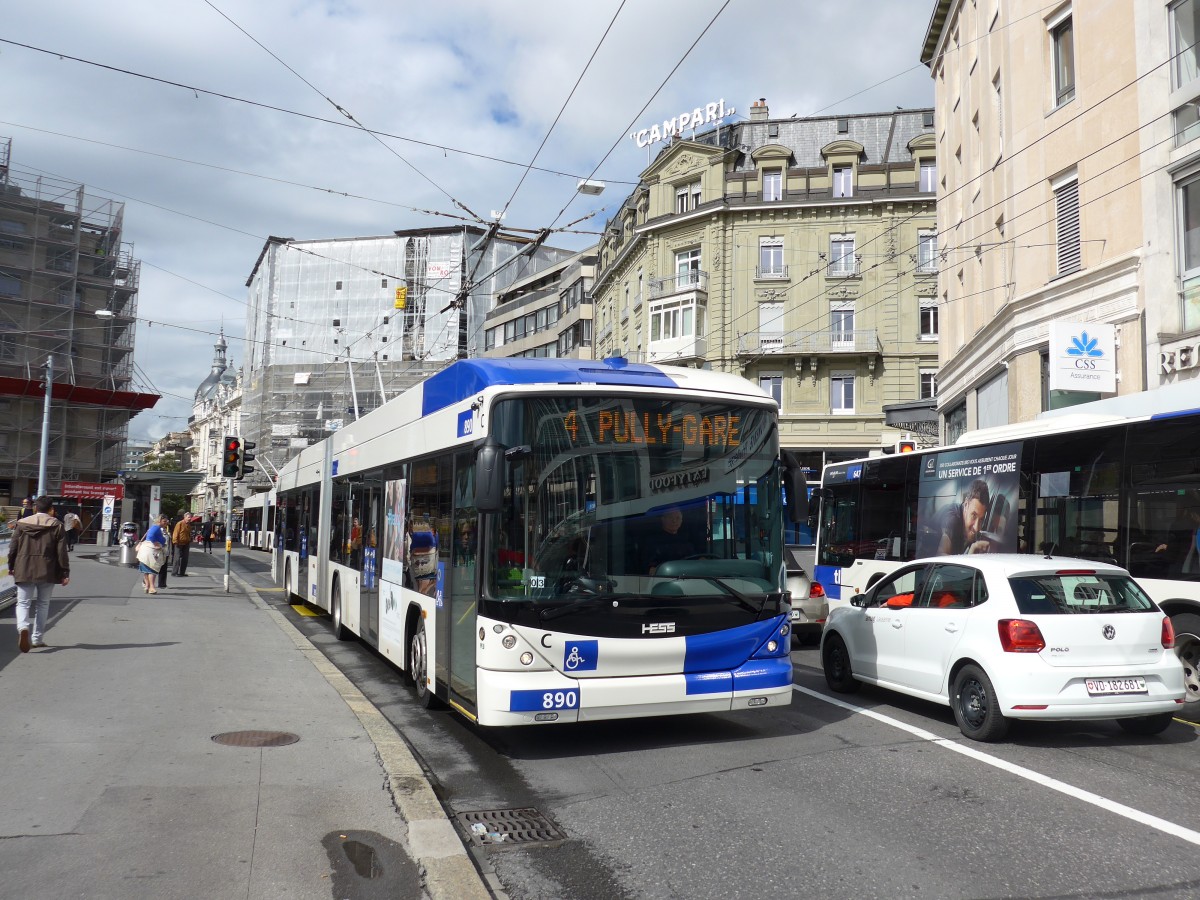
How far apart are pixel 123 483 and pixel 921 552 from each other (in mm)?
52819

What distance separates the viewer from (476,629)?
24.4ft

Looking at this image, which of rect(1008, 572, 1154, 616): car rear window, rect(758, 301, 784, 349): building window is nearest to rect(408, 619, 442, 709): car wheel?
rect(1008, 572, 1154, 616): car rear window

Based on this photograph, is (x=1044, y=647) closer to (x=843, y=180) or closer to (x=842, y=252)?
(x=842, y=252)

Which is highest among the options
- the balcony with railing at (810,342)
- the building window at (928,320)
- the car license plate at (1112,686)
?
the building window at (928,320)

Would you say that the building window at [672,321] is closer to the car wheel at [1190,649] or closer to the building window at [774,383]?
the building window at [774,383]

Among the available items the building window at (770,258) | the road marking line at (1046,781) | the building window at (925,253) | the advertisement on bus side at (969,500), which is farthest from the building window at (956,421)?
the road marking line at (1046,781)

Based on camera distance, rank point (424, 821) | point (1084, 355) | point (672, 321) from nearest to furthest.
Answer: point (424, 821) < point (1084, 355) < point (672, 321)

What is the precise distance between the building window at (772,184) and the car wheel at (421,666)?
37.7 meters

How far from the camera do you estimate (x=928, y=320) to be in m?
42.6

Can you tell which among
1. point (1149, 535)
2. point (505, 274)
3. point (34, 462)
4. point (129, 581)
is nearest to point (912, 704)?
point (1149, 535)

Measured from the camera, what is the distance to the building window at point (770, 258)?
4369cm

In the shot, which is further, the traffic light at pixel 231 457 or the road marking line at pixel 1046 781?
the traffic light at pixel 231 457

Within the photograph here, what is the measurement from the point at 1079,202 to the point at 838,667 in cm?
1346

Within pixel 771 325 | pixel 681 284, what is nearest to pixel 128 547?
pixel 681 284
